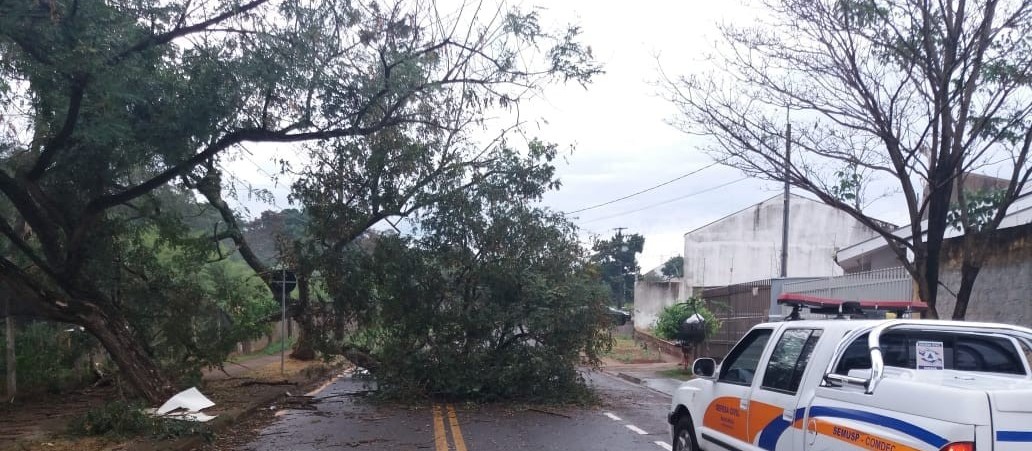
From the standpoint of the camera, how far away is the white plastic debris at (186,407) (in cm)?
1210

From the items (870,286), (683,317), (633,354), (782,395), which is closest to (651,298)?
(633,354)

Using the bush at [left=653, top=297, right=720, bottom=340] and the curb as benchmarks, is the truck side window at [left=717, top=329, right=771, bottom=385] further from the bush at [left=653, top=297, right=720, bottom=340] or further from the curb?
the bush at [left=653, top=297, right=720, bottom=340]

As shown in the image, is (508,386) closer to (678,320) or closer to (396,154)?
(396,154)

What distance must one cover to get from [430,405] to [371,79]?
20.2 feet

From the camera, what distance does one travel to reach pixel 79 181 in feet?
43.9

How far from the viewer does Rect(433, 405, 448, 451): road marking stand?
1090cm

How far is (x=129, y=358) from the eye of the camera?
13.2m

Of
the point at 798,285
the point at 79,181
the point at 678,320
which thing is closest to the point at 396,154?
the point at 79,181

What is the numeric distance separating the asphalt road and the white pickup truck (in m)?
3.50

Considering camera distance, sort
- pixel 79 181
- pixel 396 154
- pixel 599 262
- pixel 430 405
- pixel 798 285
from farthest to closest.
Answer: pixel 798 285 → pixel 599 262 → pixel 396 154 → pixel 430 405 → pixel 79 181

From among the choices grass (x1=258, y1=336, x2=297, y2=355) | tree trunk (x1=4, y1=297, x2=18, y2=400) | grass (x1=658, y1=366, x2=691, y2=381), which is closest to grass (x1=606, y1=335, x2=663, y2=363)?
grass (x1=658, y1=366, x2=691, y2=381)

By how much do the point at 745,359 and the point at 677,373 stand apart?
17.1 m

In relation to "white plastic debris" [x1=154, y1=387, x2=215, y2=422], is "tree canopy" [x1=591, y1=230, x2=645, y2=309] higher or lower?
higher

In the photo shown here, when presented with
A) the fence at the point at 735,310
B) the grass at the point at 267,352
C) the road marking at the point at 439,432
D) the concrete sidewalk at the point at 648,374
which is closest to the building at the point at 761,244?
the concrete sidewalk at the point at 648,374
